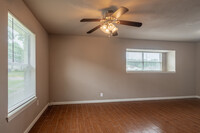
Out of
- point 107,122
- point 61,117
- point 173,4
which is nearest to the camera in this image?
point 173,4

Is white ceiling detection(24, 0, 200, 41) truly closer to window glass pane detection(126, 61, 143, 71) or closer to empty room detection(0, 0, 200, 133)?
empty room detection(0, 0, 200, 133)

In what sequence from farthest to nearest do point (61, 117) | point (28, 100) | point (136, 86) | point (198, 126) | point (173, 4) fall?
point (136, 86), point (61, 117), point (198, 126), point (28, 100), point (173, 4)

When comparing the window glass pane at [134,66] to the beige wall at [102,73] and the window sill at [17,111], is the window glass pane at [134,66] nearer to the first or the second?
the beige wall at [102,73]

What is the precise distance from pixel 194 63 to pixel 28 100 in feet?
20.2

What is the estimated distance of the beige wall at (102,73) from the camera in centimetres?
385

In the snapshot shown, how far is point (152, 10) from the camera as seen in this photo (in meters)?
→ 2.20

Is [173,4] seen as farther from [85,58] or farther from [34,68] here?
[34,68]

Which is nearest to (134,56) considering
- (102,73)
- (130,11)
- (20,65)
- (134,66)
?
(134,66)

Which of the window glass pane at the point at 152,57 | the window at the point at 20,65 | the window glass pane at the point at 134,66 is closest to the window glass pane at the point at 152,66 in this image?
the window glass pane at the point at 152,57

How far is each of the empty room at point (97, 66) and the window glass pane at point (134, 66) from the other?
0.13 ft

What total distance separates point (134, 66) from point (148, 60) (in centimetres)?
73

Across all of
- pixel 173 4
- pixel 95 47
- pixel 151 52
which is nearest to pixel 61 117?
pixel 95 47

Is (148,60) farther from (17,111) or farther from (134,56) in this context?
(17,111)

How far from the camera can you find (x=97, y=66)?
405 centimetres
